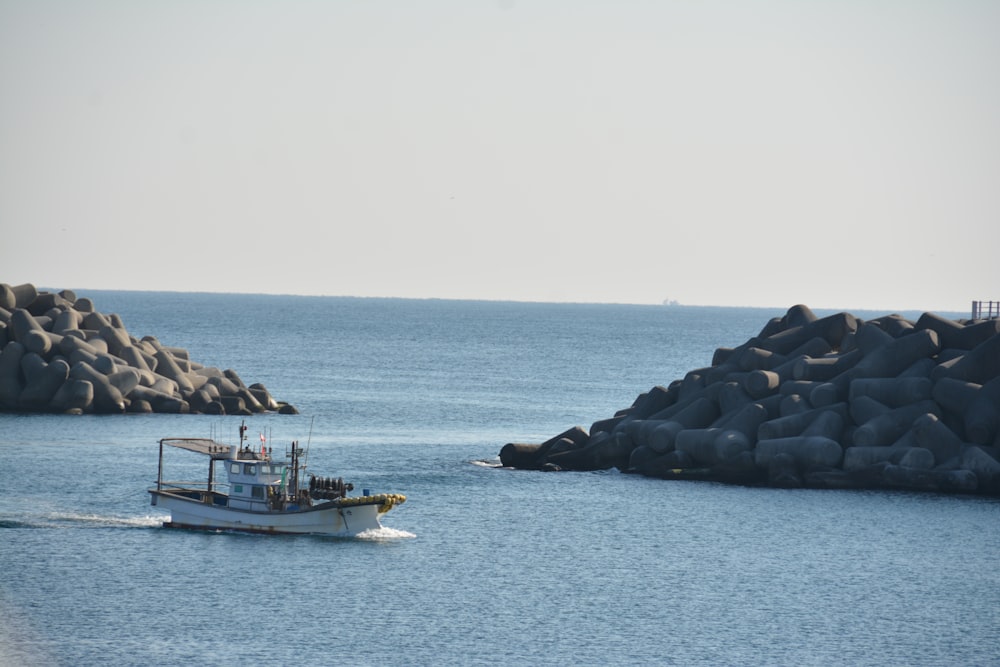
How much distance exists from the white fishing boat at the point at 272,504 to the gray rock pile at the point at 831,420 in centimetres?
2012

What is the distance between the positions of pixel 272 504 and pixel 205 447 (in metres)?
4.86

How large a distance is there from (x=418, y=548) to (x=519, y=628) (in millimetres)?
12317

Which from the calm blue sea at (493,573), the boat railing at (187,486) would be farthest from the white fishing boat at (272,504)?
the calm blue sea at (493,573)

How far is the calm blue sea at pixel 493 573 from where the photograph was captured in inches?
1831

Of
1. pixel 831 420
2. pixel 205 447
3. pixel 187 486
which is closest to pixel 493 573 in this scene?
pixel 205 447

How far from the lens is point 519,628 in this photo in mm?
48594

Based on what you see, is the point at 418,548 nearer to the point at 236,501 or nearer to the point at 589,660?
the point at 236,501

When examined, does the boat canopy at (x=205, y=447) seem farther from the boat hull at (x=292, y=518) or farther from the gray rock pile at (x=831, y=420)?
the gray rock pile at (x=831, y=420)

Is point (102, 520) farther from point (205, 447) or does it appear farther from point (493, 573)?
point (493, 573)

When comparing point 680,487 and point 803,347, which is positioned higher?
point 803,347

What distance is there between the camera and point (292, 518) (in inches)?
2457

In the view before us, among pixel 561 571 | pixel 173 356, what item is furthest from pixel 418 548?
pixel 173 356

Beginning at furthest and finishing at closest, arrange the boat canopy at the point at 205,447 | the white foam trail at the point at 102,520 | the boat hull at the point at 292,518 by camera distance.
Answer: the boat canopy at the point at 205,447
the white foam trail at the point at 102,520
the boat hull at the point at 292,518

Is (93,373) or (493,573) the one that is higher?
(93,373)
